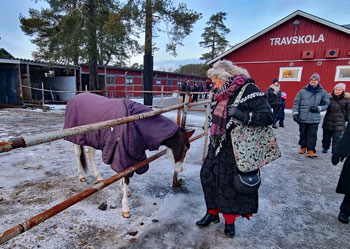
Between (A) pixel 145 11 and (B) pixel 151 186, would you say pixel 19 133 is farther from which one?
(A) pixel 145 11

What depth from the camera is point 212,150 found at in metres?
1.93

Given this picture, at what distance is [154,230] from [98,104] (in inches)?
62.0

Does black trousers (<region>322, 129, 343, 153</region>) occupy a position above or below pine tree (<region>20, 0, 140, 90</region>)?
below

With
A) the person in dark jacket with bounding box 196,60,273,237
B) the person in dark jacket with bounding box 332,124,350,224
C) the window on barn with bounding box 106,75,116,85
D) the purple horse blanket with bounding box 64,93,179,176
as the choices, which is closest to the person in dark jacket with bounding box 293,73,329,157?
the person in dark jacket with bounding box 332,124,350,224

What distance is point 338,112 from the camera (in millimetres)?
4004

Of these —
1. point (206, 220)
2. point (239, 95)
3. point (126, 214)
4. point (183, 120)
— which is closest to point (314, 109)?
point (183, 120)

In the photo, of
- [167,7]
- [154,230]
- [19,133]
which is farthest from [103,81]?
[154,230]

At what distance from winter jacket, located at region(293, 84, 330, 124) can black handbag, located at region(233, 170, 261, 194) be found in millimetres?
3045

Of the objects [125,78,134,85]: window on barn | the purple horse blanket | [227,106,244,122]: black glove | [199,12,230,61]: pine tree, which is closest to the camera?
[227,106,244,122]: black glove

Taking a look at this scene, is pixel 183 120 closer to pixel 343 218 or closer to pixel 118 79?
pixel 343 218

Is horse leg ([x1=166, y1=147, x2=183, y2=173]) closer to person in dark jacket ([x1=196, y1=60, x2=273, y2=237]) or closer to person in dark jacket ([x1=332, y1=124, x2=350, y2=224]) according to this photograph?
person in dark jacket ([x1=196, y1=60, x2=273, y2=237])

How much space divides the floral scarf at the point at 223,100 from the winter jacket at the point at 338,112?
352 cm

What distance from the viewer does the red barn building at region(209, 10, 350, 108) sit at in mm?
11047

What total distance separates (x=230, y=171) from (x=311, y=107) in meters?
3.14
